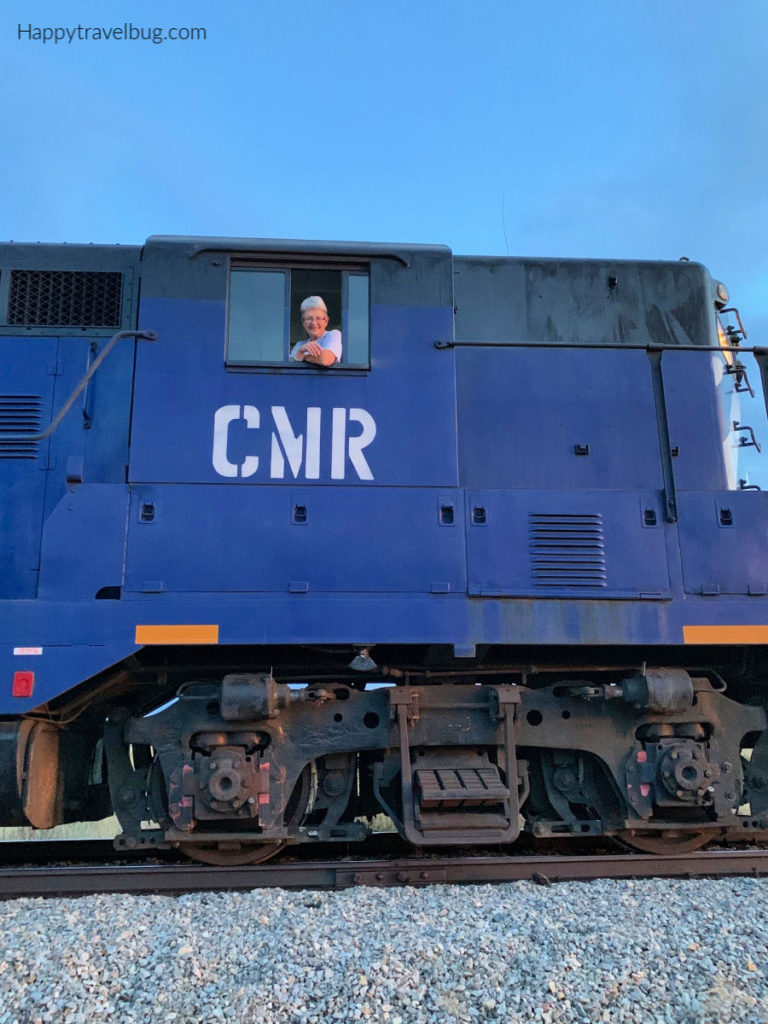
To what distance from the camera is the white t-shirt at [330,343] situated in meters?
5.42

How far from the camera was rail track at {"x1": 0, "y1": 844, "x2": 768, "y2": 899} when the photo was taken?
486cm

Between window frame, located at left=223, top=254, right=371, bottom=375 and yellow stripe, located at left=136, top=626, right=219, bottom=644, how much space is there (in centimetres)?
185

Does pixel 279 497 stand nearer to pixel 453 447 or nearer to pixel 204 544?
pixel 204 544

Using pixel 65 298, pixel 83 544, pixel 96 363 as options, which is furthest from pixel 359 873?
pixel 65 298

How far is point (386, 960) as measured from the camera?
3.20m

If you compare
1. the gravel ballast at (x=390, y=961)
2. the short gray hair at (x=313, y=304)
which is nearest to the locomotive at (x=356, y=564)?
the short gray hair at (x=313, y=304)

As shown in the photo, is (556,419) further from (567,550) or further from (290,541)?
(290,541)

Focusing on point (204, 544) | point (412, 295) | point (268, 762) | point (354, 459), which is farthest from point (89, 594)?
point (412, 295)

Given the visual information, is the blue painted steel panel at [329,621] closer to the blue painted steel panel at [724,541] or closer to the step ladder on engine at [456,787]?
the blue painted steel panel at [724,541]

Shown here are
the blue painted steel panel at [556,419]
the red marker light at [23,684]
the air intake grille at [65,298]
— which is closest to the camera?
the red marker light at [23,684]

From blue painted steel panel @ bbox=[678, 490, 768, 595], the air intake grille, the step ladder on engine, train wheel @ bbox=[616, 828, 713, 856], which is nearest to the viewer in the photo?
the step ladder on engine

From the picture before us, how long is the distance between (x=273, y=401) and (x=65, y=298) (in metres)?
1.95

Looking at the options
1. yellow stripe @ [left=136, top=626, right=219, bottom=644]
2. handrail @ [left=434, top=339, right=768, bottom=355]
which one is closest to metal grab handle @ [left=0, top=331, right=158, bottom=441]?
yellow stripe @ [left=136, top=626, right=219, bottom=644]

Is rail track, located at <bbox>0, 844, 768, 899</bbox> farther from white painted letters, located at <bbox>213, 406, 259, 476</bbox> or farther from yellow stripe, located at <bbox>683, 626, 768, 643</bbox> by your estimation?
white painted letters, located at <bbox>213, 406, 259, 476</bbox>
